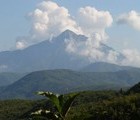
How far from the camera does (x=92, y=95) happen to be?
575 ft

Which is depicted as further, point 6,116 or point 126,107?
point 6,116

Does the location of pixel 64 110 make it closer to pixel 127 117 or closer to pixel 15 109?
pixel 127 117

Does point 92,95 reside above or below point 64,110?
above

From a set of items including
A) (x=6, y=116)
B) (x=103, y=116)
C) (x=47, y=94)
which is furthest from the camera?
(x=6, y=116)

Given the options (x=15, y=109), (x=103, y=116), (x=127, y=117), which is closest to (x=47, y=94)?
(x=127, y=117)

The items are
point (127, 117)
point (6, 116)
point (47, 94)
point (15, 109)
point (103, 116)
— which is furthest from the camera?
point (15, 109)

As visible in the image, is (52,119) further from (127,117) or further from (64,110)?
(127,117)

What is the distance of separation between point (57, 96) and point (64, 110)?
933 millimetres

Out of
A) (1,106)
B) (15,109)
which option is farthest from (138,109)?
(1,106)

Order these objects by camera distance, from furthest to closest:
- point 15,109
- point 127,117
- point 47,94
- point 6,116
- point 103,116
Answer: point 15,109
point 6,116
point 103,116
point 127,117
point 47,94

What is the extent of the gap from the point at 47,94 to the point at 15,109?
164 m

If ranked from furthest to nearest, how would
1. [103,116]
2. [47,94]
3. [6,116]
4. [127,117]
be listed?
[6,116] → [103,116] → [127,117] → [47,94]

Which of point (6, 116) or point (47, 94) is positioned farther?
point (6, 116)

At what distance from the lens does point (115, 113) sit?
70375 millimetres
